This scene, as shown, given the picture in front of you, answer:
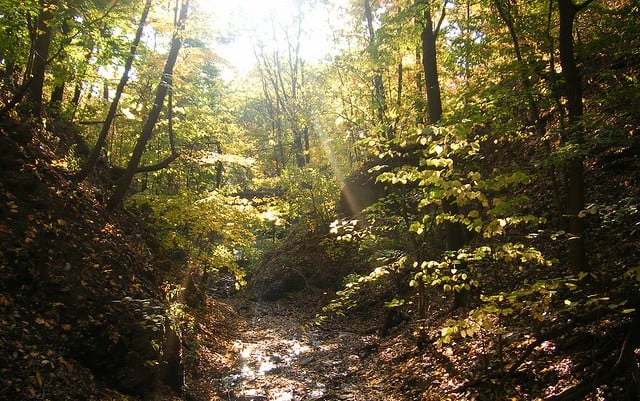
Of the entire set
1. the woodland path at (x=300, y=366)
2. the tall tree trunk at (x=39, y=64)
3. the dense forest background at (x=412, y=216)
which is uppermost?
the tall tree trunk at (x=39, y=64)

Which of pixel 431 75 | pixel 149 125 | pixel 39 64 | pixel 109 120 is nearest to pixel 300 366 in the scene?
pixel 149 125

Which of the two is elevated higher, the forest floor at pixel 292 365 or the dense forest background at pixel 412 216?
the dense forest background at pixel 412 216

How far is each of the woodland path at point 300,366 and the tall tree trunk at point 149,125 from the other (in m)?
5.14

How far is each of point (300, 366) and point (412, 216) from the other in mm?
4539

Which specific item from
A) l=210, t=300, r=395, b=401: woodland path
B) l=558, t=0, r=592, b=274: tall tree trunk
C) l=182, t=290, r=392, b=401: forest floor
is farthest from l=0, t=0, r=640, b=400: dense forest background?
l=210, t=300, r=395, b=401: woodland path

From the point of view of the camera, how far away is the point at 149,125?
10.6 metres

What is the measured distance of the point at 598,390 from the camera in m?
4.26

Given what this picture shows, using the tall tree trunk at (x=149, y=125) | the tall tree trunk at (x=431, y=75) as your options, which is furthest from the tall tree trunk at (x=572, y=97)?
the tall tree trunk at (x=149, y=125)

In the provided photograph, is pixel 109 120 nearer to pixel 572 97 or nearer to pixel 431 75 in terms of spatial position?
pixel 431 75

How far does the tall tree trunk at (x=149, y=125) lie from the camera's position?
10102 millimetres

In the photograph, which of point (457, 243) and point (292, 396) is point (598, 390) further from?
point (292, 396)

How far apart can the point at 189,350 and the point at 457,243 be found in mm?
6658

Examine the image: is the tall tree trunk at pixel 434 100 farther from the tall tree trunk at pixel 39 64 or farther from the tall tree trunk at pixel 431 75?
the tall tree trunk at pixel 39 64

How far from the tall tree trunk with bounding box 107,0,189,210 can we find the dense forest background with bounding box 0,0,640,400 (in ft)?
0.12
